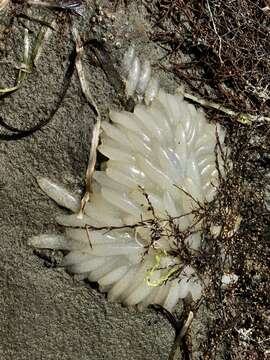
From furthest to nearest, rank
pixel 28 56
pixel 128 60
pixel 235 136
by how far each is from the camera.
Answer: pixel 235 136, pixel 128 60, pixel 28 56

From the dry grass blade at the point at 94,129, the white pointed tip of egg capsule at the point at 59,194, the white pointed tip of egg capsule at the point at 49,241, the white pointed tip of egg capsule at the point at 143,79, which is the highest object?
the white pointed tip of egg capsule at the point at 143,79

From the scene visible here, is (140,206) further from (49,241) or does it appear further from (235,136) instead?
(235,136)

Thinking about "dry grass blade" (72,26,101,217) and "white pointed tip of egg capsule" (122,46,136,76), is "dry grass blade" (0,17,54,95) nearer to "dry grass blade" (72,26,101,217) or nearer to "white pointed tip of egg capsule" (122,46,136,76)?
"dry grass blade" (72,26,101,217)

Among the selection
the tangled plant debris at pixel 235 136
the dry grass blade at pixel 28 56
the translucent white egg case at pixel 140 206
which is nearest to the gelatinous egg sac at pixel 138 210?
the translucent white egg case at pixel 140 206

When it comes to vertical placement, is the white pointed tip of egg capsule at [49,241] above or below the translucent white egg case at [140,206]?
below

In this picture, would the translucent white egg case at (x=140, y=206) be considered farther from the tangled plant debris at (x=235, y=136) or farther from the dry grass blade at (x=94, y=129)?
the tangled plant debris at (x=235, y=136)

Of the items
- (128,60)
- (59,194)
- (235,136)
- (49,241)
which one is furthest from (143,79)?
(49,241)

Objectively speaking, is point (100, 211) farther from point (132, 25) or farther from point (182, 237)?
point (132, 25)
